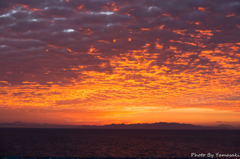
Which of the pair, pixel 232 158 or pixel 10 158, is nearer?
pixel 10 158

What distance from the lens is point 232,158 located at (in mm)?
70875

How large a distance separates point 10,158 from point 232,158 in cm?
6816

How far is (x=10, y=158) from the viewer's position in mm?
20609

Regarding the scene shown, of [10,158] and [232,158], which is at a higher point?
[10,158]
